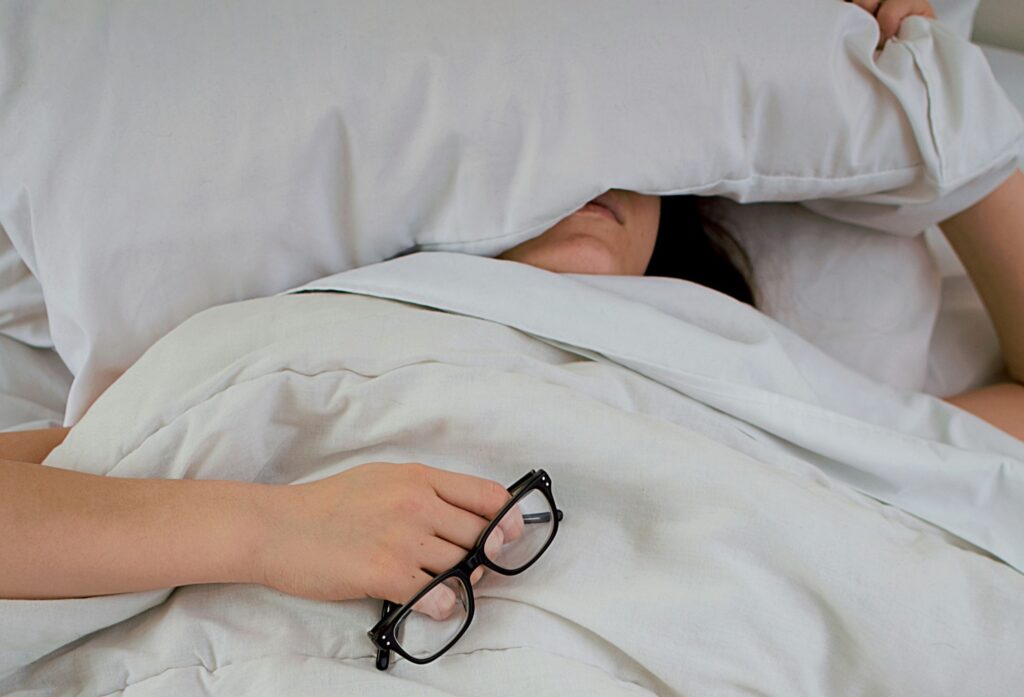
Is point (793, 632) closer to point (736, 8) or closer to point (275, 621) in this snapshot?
point (275, 621)

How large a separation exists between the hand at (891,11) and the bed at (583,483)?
0.35m

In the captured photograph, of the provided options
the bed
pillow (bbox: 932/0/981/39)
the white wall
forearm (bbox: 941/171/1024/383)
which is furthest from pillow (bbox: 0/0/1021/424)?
the white wall

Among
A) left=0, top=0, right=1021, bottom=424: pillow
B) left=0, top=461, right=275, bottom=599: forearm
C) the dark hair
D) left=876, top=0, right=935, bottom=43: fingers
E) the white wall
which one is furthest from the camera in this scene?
the white wall

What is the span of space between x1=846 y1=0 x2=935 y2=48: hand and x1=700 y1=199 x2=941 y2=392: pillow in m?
0.21

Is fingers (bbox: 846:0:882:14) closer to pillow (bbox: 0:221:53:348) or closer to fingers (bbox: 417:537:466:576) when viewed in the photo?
fingers (bbox: 417:537:466:576)

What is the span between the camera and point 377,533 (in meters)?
0.65

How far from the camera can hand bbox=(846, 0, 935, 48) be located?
100 cm

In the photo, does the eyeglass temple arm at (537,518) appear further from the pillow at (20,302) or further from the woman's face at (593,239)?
the pillow at (20,302)

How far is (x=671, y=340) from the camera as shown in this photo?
31.8 inches

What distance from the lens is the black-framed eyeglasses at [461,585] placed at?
63 cm

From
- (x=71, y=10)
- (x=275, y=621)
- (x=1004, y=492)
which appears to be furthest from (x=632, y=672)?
(x=71, y=10)

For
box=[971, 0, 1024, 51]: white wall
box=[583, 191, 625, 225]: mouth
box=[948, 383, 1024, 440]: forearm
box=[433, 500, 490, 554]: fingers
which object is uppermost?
box=[971, 0, 1024, 51]: white wall

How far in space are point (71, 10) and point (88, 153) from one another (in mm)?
120

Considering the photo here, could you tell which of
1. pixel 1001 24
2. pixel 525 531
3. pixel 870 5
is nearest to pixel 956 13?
pixel 1001 24
